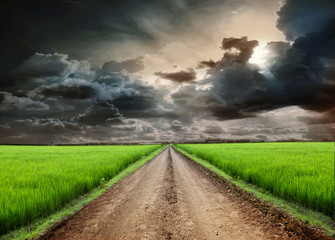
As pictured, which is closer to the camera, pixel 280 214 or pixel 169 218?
pixel 169 218

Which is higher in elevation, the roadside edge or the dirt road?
the dirt road

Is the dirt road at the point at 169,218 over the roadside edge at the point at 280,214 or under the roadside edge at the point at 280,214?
over

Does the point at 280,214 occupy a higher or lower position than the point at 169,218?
lower

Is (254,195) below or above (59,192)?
below

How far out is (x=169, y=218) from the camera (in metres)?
6.89

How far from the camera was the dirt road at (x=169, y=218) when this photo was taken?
19.2 feet

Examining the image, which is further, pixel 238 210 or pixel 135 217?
pixel 238 210

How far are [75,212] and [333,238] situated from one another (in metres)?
8.28

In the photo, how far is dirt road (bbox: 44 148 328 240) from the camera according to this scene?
19.2 feet

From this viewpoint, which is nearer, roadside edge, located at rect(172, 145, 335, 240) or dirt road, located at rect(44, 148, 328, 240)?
dirt road, located at rect(44, 148, 328, 240)

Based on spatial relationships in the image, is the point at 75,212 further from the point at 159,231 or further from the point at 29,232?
the point at 159,231

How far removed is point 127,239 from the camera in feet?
18.1

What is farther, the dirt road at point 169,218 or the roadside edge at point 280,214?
the roadside edge at point 280,214

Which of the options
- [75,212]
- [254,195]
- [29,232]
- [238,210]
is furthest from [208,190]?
[29,232]
